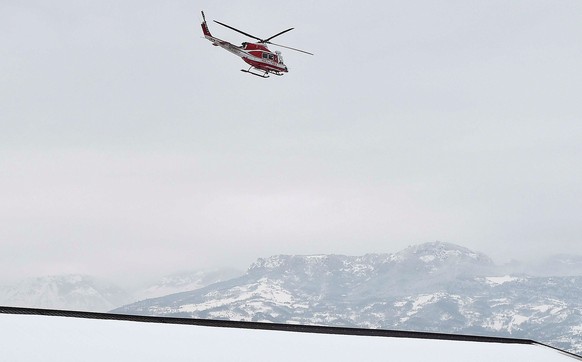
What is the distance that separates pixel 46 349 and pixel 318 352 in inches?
676

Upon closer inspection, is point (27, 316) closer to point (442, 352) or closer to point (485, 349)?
point (442, 352)

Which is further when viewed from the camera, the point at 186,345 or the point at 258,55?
the point at 258,55

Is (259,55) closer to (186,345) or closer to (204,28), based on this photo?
(204,28)

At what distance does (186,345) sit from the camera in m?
44.6

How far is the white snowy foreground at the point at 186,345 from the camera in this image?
3925 centimetres

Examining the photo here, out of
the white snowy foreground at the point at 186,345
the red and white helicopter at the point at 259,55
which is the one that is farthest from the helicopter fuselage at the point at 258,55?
the white snowy foreground at the point at 186,345

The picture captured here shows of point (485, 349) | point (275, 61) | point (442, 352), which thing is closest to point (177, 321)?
point (442, 352)

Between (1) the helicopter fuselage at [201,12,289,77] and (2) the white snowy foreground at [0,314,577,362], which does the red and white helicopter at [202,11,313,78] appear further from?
(2) the white snowy foreground at [0,314,577,362]

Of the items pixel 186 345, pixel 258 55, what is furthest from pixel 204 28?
pixel 186 345

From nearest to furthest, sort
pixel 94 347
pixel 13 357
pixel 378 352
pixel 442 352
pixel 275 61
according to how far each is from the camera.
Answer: pixel 13 357 → pixel 94 347 → pixel 378 352 → pixel 442 352 → pixel 275 61

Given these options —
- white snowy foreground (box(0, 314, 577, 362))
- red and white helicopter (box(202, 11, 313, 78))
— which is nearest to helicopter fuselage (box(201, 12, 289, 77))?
red and white helicopter (box(202, 11, 313, 78))

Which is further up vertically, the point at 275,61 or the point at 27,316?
the point at 275,61

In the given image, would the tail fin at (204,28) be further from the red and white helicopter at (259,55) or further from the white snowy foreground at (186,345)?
the white snowy foreground at (186,345)

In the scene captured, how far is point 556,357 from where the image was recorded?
6544 cm
